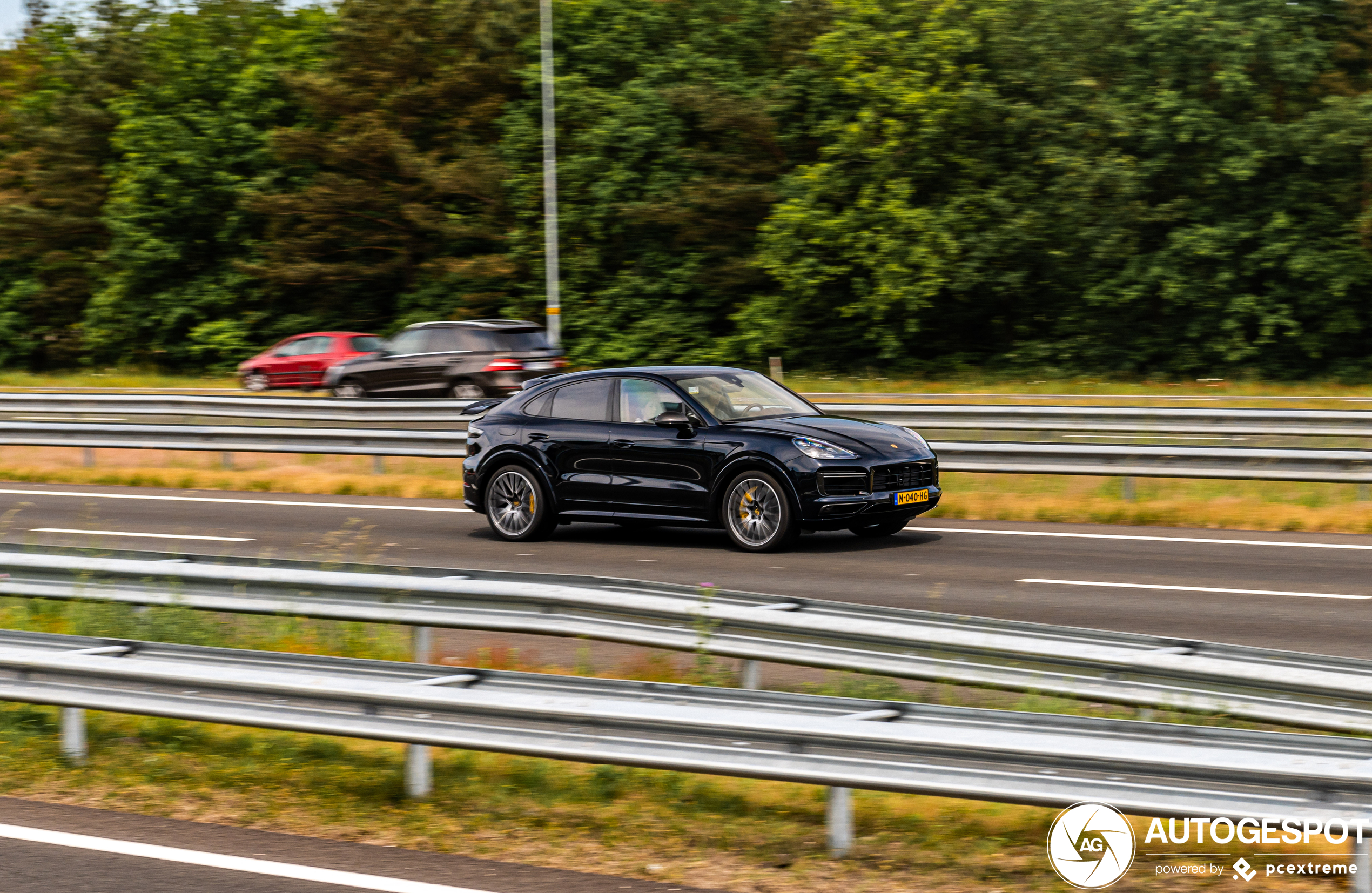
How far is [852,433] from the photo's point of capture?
12469 mm

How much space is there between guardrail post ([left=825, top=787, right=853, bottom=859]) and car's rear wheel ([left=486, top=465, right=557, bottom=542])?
27.5 ft

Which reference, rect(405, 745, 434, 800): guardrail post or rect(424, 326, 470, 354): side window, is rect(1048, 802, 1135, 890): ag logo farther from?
rect(424, 326, 470, 354): side window

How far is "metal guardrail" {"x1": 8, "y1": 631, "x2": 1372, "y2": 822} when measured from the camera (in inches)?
173

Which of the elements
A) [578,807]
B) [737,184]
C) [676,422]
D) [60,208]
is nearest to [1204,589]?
[676,422]

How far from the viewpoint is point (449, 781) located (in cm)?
639

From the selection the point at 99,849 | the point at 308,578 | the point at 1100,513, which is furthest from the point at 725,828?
the point at 1100,513

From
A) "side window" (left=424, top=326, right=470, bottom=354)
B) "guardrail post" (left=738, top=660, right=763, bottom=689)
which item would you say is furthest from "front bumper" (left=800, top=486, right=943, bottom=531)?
"side window" (left=424, top=326, right=470, bottom=354)

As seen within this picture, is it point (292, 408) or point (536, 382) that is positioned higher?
point (536, 382)

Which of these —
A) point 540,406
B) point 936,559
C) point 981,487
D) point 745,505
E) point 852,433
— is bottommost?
point 936,559

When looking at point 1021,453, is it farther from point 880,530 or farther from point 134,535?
point 134,535

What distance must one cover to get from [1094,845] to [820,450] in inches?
293

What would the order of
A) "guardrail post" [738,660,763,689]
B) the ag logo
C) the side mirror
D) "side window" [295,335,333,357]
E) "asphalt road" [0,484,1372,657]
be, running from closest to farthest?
1. the ag logo
2. "guardrail post" [738,660,763,689]
3. "asphalt road" [0,484,1372,657]
4. the side mirror
5. "side window" [295,335,333,357]

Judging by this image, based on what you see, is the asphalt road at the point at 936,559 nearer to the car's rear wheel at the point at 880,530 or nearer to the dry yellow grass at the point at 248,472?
the car's rear wheel at the point at 880,530

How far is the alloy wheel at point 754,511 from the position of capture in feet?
40.7
